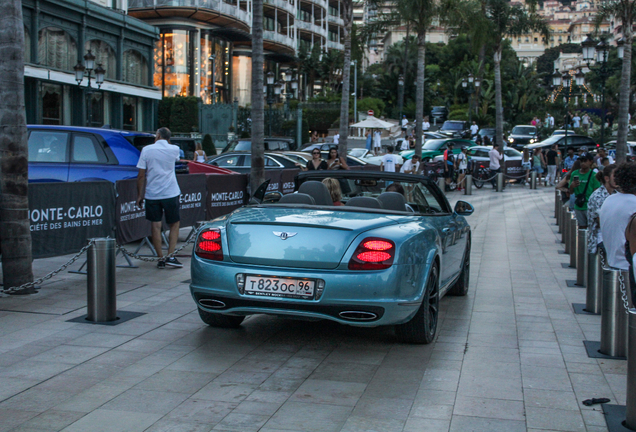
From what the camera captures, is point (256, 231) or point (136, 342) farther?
point (136, 342)

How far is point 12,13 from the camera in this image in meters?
7.92

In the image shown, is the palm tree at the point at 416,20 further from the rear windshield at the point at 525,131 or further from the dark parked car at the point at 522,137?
the rear windshield at the point at 525,131

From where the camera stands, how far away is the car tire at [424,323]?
6043mm

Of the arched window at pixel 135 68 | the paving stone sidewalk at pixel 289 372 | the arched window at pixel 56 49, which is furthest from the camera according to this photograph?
the arched window at pixel 135 68

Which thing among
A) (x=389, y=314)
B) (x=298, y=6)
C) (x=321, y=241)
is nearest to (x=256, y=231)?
(x=321, y=241)

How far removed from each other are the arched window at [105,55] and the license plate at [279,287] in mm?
33272

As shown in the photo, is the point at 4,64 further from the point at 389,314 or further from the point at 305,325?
the point at 389,314

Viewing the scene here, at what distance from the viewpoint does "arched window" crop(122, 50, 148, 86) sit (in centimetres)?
4072

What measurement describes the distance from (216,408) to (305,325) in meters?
2.39

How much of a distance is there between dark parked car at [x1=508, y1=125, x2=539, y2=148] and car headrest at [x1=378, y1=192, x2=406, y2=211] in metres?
47.3

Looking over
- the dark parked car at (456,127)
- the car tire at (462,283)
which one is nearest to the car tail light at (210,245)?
the car tire at (462,283)

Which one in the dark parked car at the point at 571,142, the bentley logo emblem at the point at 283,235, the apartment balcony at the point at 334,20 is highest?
the apartment balcony at the point at 334,20

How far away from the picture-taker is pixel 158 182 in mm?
9836

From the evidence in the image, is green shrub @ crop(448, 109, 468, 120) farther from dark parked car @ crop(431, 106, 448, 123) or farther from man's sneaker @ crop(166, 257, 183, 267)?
man's sneaker @ crop(166, 257, 183, 267)
